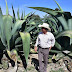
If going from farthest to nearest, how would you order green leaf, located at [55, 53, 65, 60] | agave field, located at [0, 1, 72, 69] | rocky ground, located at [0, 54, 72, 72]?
green leaf, located at [55, 53, 65, 60]
rocky ground, located at [0, 54, 72, 72]
agave field, located at [0, 1, 72, 69]

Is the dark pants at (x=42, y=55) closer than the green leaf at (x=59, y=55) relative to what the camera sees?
Yes

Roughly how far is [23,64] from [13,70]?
11.5 inches

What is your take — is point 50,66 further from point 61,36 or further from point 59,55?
point 61,36

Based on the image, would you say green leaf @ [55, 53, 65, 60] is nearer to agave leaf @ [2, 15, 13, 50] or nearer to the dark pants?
the dark pants

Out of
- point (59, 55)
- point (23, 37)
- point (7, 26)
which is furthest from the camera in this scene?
point (59, 55)

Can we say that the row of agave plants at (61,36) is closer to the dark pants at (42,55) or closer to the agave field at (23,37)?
the agave field at (23,37)

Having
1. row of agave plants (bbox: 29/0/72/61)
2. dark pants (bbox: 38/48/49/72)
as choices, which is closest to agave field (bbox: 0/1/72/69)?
row of agave plants (bbox: 29/0/72/61)

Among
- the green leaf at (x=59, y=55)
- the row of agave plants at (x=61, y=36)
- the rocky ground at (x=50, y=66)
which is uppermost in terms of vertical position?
the row of agave plants at (x=61, y=36)

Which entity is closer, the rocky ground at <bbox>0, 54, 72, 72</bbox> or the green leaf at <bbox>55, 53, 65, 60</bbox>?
the rocky ground at <bbox>0, 54, 72, 72</bbox>

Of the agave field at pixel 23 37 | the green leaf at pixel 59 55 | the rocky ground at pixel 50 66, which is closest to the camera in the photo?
the agave field at pixel 23 37

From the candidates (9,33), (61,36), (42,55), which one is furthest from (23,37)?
(61,36)

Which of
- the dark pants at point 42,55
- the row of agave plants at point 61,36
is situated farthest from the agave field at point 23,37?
the dark pants at point 42,55

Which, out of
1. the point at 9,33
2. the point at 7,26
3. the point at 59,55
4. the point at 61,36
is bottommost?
the point at 59,55

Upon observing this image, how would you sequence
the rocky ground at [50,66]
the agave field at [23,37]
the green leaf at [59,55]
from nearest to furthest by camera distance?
the agave field at [23,37] → the rocky ground at [50,66] → the green leaf at [59,55]
